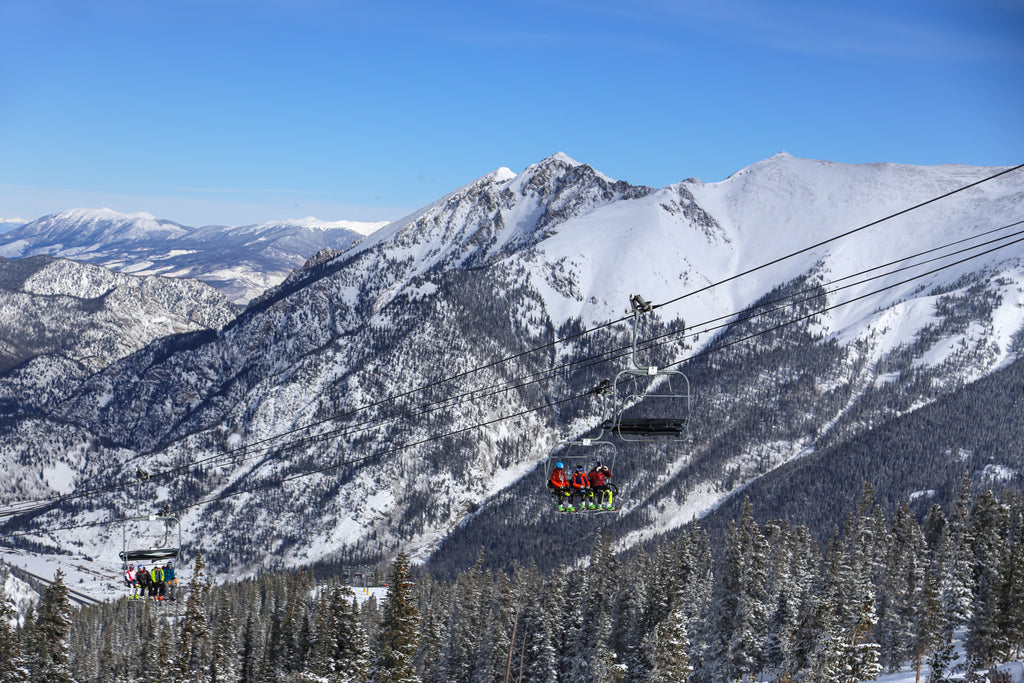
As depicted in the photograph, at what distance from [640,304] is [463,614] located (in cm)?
7165

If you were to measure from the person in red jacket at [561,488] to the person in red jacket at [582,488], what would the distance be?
0.34m

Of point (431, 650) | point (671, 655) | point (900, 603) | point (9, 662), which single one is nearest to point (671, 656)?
point (671, 655)

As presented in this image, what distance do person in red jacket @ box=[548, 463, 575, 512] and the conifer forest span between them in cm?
1969

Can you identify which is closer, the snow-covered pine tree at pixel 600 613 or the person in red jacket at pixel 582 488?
the person in red jacket at pixel 582 488

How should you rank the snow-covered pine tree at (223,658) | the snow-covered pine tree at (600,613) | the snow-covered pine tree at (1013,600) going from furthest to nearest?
the snow-covered pine tree at (223,658)
the snow-covered pine tree at (600,613)
the snow-covered pine tree at (1013,600)

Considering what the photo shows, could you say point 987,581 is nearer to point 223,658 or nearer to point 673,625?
point 673,625

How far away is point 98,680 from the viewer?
3819 inches

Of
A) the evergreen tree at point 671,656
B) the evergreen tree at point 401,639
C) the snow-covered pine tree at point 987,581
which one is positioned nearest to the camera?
the evergreen tree at point 401,639

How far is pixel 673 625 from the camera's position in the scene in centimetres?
6269

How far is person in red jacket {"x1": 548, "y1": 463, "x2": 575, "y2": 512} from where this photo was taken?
46.0 meters

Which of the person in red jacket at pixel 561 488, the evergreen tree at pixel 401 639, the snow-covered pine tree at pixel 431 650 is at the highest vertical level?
the person in red jacket at pixel 561 488

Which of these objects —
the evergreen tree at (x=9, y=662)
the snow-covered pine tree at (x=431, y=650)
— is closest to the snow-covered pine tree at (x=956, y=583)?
the snow-covered pine tree at (x=431, y=650)

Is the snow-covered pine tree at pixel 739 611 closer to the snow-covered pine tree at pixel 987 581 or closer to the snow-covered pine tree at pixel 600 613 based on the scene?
the snow-covered pine tree at pixel 600 613

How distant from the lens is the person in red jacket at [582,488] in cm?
4588
